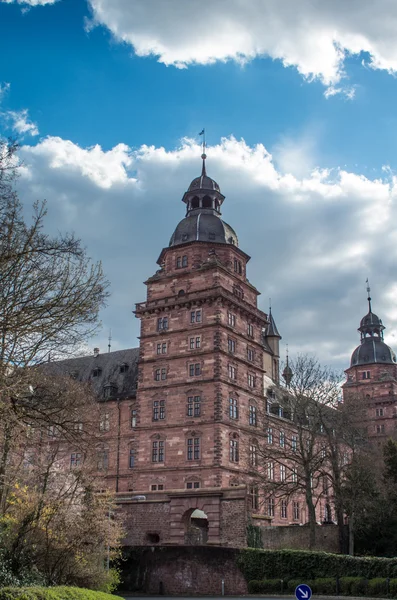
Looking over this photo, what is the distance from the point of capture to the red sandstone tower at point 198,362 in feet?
166

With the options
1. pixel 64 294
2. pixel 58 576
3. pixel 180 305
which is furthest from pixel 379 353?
pixel 64 294

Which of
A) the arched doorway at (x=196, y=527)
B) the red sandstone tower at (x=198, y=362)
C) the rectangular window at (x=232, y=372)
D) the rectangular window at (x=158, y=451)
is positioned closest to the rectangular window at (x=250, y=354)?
the red sandstone tower at (x=198, y=362)

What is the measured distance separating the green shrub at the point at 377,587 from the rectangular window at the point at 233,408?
2193cm

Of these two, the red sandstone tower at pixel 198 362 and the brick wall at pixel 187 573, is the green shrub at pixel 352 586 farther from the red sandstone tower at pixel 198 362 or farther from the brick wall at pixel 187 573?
the red sandstone tower at pixel 198 362

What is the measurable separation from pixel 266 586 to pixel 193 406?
1776cm

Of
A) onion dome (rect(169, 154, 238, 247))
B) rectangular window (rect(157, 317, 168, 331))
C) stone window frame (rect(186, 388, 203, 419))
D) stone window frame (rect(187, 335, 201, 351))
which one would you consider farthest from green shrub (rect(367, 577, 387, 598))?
onion dome (rect(169, 154, 238, 247))

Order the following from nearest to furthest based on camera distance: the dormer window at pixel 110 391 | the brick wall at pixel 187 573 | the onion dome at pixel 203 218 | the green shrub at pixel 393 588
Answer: the green shrub at pixel 393 588, the brick wall at pixel 187 573, the onion dome at pixel 203 218, the dormer window at pixel 110 391

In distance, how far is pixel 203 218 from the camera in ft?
192

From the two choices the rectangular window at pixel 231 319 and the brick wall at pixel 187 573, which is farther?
the rectangular window at pixel 231 319

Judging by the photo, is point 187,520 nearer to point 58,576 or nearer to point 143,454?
point 143,454

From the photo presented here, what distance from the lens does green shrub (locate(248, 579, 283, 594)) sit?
35.8m

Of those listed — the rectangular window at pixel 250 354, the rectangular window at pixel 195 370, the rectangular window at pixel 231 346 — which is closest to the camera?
the rectangular window at pixel 195 370

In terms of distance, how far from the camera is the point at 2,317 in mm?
17984

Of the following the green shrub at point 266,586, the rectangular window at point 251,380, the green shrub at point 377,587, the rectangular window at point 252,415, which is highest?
the rectangular window at point 251,380
